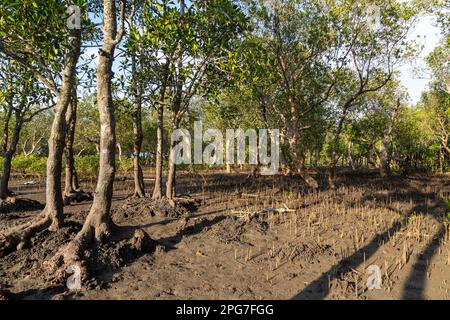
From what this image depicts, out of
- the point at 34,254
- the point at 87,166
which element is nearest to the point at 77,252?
the point at 34,254

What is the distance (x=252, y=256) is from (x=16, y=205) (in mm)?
8753

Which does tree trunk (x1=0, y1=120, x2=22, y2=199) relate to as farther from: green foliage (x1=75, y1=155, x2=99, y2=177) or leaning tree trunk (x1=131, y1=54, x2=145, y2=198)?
green foliage (x1=75, y1=155, x2=99, y2=177)

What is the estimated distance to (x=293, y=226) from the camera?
8.52 meters

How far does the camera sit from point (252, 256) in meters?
6.39

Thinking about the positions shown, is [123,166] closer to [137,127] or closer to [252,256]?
[137,127]

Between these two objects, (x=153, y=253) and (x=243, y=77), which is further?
(x=243, y=77)

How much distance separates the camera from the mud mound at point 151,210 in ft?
29.9

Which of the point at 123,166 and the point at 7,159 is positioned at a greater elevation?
the point at 7,159

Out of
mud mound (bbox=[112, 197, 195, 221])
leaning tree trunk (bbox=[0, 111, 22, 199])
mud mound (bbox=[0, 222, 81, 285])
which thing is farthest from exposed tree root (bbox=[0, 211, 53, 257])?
leaning tree trunk (bbox=[0, 111, 22, 199])

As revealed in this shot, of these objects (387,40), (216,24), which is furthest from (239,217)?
(387,40)

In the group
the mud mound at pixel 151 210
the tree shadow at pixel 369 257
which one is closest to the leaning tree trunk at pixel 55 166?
the mud mound at pixel 151 210

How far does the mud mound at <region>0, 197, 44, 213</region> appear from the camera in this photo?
10008mm
